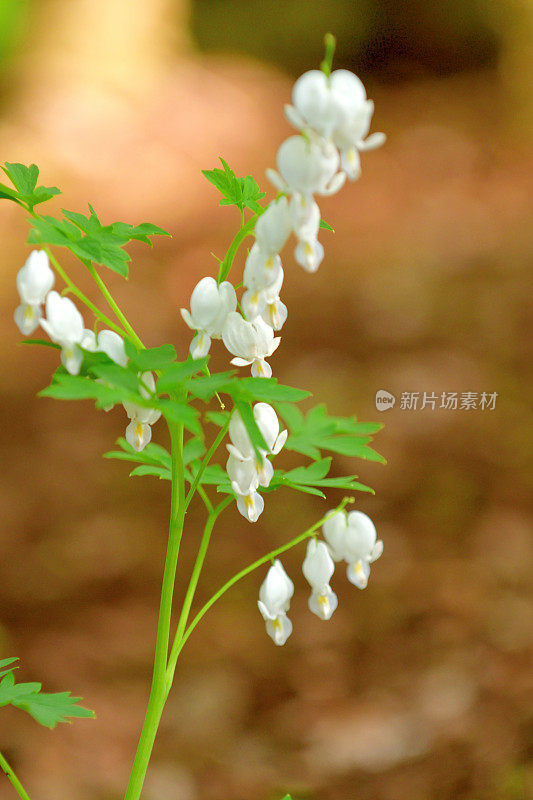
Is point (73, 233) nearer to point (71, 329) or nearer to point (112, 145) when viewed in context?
point (71, 329)

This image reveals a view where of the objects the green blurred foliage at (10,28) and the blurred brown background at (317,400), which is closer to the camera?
the blurred brown background at (317,400)

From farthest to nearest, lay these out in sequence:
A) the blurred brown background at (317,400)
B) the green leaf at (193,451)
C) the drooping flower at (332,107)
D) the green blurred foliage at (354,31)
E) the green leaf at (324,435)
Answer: the green blurred foliage at (354,31)
the blurred brown background at (317,400)
the green leaf at (193,451)
the green leaf at (324,435)
the drooping flower at (332,107)

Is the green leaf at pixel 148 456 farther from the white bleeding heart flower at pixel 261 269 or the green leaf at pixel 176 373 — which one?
the white bleeding heart flower at pixel 261 269

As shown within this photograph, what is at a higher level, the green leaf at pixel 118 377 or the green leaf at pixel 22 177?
the green leaf at pixel 22 177

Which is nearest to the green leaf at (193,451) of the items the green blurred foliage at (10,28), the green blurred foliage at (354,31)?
the green blurred foliage at (10,28)
